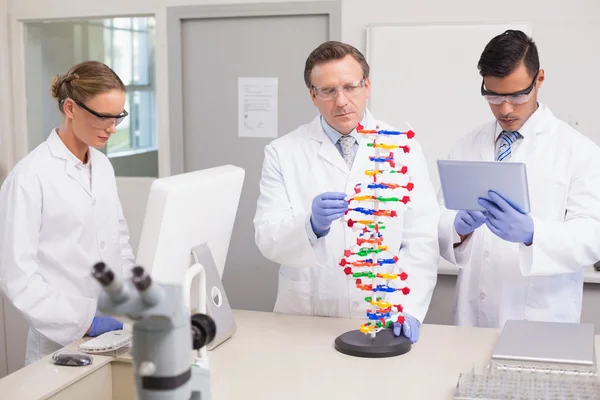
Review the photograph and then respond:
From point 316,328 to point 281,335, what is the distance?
112mm

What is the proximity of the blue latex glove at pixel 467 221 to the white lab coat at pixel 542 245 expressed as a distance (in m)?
0.04

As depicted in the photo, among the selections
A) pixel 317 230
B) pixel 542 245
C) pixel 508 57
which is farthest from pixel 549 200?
pixel 317 230

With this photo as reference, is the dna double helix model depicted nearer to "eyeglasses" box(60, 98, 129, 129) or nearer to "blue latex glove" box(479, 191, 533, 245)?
"blue latex glove" box(479, 191, 533, 245)

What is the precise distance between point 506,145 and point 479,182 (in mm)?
436

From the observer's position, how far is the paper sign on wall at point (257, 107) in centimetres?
360

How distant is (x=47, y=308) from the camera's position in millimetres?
1881

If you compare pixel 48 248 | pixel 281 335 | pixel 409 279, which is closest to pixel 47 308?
pixel 48 248

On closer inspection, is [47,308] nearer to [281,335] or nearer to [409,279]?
[281,335]

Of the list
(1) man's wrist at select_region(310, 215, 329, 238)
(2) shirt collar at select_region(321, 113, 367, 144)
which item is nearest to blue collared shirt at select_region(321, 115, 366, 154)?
(2) shirt collar at select_region(321, 113, 367, 144)

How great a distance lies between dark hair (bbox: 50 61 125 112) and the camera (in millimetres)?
2051

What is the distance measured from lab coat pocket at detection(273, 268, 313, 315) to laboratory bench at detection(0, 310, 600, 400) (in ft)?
0.62

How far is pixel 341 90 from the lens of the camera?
1.95 meters

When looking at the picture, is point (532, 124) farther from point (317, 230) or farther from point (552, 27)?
point (552, 27)

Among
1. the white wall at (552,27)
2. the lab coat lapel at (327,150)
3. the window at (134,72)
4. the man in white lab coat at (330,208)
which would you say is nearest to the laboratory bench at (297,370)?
the man in white lab coat at (330,208)
